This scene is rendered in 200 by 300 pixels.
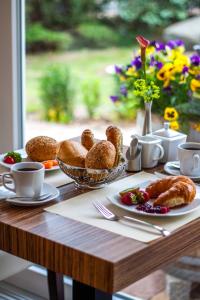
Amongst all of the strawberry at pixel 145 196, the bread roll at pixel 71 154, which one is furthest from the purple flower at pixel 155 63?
the strawberry at pixel 145 196

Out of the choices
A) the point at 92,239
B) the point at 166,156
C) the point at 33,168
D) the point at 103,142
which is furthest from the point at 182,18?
the point at 92,239

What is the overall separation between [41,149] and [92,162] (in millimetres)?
211

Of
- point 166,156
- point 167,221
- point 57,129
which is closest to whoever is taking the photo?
point 167,221

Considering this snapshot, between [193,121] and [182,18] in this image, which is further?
[182,18]

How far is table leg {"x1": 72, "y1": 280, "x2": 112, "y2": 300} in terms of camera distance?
1405 mm

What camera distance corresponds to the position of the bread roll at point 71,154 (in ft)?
4.80

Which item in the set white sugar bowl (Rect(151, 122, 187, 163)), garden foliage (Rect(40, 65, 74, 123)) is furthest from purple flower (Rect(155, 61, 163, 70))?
garden foliage (Rect(40, 65, 74, 123))

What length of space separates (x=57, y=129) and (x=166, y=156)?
4.72 ft

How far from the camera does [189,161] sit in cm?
153

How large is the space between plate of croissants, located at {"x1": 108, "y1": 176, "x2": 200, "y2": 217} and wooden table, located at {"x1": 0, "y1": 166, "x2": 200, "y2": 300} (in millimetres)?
58

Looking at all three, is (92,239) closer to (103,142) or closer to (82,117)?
(103,142)

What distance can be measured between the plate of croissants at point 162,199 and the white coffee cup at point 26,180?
6.3 inches

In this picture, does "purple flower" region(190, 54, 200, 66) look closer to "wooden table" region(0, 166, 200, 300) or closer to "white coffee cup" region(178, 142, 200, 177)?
"white coffee cup" region(178, 142, 200, 177)

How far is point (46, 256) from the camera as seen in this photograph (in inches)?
46.7
